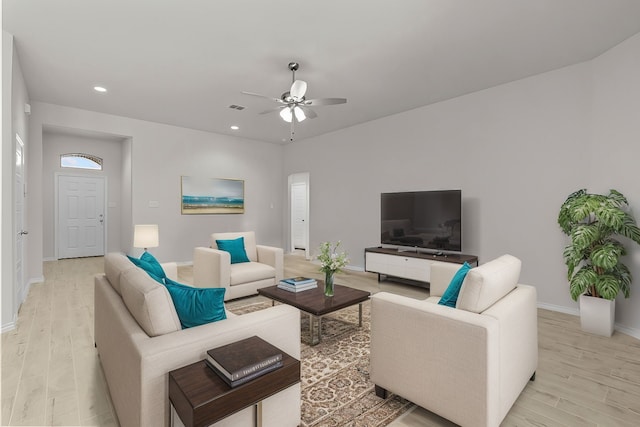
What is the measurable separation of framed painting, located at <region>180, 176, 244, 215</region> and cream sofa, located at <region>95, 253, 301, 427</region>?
16.4 feet

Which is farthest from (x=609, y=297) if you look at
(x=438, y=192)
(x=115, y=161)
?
(x=115, y=161)

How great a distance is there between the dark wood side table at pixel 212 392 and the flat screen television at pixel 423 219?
12.0 ft

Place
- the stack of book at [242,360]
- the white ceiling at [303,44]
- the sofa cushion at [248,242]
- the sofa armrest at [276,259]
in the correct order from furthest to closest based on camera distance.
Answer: the sofa cushion at [248,242], the sofa armrest at [276,259], the white ceiling at [303,44], the stack of book at [242,360]

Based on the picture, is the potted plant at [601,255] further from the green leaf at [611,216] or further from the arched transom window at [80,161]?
the arched transom window at [80,161]

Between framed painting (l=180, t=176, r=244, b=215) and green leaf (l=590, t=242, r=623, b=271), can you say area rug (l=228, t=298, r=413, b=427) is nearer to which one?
green leaf (l=590, t=242, r=623, b=271)

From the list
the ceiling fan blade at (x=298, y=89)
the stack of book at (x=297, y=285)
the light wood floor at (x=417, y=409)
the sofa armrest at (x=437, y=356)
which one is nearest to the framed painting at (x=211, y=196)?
the light wood floor at (x=417, y=409)

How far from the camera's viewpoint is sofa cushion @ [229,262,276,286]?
397 cm

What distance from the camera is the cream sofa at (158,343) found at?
1273 millimetres

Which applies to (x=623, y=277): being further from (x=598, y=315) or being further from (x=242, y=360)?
(x=242, y=360)

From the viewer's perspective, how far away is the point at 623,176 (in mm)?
3092

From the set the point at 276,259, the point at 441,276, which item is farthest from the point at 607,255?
the point at 276,259

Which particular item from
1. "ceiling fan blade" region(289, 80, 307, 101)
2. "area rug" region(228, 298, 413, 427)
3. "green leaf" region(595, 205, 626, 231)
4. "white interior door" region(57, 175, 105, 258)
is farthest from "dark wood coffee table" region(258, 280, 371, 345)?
"white interior door" region(57, 175, 105, 258)

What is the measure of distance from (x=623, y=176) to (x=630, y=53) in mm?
1197

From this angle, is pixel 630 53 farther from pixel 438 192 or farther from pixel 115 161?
pixel 115 161
